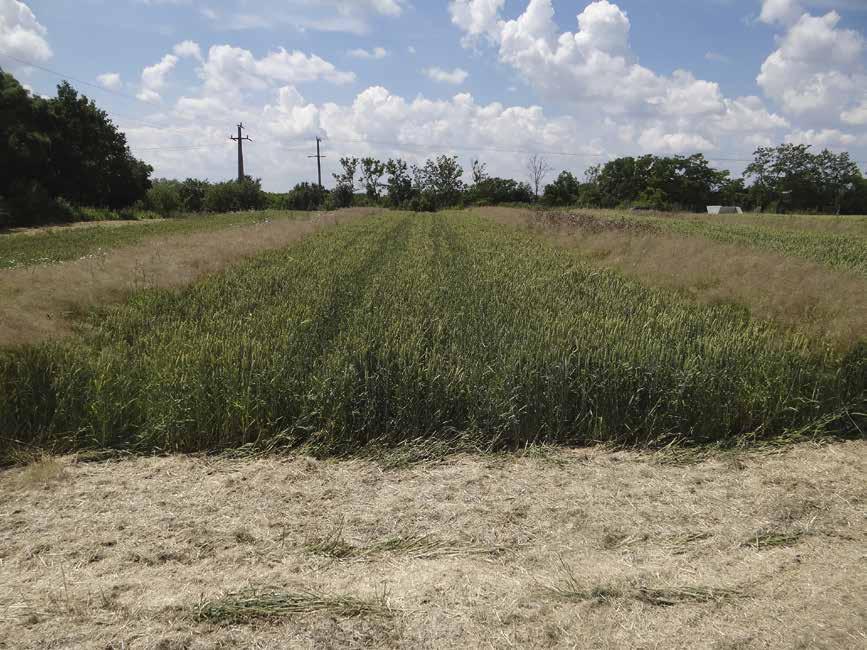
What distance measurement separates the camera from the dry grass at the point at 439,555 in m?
2.95

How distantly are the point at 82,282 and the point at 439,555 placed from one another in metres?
9.07

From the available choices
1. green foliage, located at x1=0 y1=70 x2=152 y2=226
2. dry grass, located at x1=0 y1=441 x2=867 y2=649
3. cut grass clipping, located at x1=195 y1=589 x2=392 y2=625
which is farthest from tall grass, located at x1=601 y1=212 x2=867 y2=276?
green foliage, located at x1=0 y1=70 x2=152 y2=226

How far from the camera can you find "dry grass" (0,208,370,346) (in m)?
6.77

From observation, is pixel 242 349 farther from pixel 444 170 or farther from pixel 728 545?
pixel 444 170

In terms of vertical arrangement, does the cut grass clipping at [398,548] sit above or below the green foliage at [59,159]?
below

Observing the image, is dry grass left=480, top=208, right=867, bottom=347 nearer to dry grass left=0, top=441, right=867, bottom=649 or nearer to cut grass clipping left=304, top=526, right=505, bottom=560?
dry grass left=0, top=441, right=867, bottom=649

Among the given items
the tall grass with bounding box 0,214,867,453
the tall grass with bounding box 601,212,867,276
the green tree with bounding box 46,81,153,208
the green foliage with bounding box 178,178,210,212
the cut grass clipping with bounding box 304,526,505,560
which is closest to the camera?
the cut grass clipping with bounding box 304,526,505,560

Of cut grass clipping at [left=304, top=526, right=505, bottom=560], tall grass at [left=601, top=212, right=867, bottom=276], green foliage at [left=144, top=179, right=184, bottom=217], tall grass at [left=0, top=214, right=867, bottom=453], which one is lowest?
cut grass clipping at [left=304, top=526, right=505, bottom=560]

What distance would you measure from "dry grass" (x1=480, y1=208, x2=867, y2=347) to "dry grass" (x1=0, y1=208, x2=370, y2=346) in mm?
9983

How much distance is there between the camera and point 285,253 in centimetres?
1669

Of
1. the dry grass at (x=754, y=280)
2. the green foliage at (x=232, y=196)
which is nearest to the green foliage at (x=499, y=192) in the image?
the green foliage at (x=232, y=196)

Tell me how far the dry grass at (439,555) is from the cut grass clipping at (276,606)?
1cm

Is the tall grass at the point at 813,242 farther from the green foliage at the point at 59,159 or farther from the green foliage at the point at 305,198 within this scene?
the green foliage at the point at 305,198

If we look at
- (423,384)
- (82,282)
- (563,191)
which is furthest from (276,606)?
(563,191)
